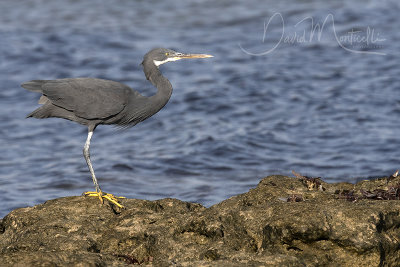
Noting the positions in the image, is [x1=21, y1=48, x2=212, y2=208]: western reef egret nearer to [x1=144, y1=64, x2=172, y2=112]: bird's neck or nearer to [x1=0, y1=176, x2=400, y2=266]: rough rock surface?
[x1=144, y1=64, x2=172, y2=112]: bird's neck

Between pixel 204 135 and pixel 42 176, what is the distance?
3.07 meters

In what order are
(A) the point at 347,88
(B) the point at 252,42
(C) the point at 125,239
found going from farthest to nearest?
(B) the point at 252,42
(A) the point at 347,88
(C) the point at 125,239

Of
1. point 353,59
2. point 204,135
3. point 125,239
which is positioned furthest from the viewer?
point 353,59

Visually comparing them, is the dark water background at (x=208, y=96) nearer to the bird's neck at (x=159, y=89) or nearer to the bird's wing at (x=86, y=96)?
the bird's neck at (x=159, y=89)

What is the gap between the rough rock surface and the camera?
498 centimetres

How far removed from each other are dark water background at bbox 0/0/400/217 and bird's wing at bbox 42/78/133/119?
1.99 meters

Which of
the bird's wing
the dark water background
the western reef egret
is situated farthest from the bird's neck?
the dark water background

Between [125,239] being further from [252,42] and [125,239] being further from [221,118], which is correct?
[252,42]

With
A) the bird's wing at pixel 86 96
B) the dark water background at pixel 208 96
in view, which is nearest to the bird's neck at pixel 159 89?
the bird's wing at pixel 86 96

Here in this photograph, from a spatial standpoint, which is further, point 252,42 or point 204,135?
point 252,42

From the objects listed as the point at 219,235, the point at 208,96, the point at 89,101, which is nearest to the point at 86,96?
the point at 89,101

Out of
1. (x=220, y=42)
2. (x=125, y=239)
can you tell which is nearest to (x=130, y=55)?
(x=220, y=42)

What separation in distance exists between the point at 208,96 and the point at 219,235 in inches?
359

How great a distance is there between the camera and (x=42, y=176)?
412 inches
